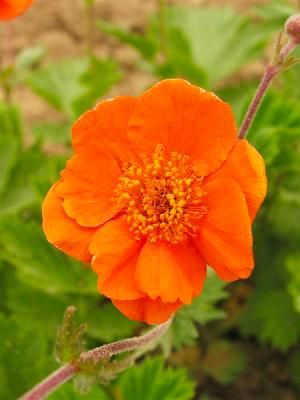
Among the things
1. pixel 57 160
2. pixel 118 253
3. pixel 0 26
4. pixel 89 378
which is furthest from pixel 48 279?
pixel 0 26

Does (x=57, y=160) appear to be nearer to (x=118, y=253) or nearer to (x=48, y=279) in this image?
(x=48, y=279)

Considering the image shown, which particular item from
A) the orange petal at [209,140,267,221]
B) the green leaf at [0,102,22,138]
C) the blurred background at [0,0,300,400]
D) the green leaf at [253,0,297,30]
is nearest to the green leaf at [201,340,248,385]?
the blurred background at [0,0,300,400]

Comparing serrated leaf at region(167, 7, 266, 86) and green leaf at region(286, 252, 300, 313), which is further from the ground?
serrated leaf at region(167, 7, 266, 86)

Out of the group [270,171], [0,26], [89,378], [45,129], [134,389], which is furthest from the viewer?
[0,26]

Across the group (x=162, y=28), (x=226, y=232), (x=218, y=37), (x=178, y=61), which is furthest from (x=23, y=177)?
(x=226, y=232)

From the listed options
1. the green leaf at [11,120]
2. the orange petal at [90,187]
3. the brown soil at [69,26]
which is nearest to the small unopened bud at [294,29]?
the orange petal at [90,187]

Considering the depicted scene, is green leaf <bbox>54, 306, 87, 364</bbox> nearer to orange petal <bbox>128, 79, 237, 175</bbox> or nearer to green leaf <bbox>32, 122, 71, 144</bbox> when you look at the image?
orange petal <bbox>128, 79, 237, 175</bbox>
